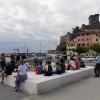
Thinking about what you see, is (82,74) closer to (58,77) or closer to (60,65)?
(60,65)

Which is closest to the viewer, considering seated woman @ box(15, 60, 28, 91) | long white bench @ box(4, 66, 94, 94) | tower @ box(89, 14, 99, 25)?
long white bench @ box(4, 66, 94, 94)

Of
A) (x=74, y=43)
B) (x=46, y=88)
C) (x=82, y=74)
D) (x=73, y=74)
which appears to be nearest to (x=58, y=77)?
(x=46, y=88)

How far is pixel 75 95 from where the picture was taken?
1280cm

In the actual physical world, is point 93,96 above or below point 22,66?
below

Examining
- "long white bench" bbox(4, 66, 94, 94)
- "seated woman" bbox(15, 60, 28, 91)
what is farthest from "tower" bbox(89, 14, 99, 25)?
"seated woman" bbox(15, 60, 28, 91)

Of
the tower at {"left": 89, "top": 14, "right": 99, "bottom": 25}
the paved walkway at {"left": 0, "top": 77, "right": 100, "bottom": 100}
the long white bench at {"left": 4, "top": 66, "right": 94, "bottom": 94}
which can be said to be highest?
the tower at {"left": 89, "top": 14, "right": 99, "bottom": 25}

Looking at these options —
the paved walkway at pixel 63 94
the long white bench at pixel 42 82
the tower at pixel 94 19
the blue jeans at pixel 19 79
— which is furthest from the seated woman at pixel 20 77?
the tower at pixel 94 19

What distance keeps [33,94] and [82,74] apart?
7356mm

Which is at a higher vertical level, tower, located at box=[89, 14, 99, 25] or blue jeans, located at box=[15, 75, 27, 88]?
tower, located at box=[89, 14, 99, 25]

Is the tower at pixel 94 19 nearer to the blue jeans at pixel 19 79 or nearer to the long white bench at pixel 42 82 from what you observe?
the long white bench at pixel 42 82

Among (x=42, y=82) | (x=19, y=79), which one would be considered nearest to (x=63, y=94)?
(x=42, y=82)

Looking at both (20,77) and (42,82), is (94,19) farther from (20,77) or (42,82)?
(42,82)

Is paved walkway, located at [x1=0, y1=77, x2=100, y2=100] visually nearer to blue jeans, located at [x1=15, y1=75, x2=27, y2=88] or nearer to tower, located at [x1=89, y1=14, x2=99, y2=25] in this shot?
blue jeans, located at [x1=15, y1=75, x2=27, y2=88]

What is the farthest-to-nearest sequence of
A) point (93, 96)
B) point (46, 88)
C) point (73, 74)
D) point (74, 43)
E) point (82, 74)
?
point (74, 43) → point (82, 74) → point (73, 74) → point (46, 88) → point (93, 96)
